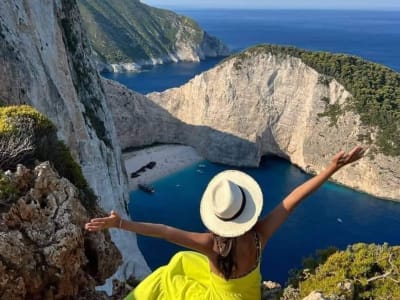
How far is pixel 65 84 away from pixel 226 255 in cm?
1744

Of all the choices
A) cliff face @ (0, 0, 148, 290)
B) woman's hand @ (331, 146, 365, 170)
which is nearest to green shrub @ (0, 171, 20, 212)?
woman's hand @ (331, 146, 365, 170)

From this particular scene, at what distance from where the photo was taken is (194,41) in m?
122

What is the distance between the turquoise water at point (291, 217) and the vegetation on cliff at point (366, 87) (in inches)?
232

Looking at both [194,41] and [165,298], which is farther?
[194,41]

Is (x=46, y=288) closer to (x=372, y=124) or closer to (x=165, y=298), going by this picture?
(x=165, y=298)

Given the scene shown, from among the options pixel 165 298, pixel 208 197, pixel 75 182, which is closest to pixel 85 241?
pixel 75 182

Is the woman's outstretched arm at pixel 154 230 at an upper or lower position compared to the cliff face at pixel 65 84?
upper

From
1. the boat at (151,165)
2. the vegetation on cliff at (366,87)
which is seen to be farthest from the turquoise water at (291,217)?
the vegetation on cliff at (366,87)

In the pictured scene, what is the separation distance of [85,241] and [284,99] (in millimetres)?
44254

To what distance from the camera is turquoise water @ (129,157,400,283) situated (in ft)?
107

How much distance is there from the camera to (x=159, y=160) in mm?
49438

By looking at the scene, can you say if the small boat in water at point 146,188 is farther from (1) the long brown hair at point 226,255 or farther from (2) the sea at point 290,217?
(1) the long brown hair at point 226,255

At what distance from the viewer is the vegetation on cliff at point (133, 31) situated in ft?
375

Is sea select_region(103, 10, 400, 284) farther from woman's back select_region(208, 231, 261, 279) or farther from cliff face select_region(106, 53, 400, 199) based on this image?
woman's back select_region(208, 231, 261, 279)
